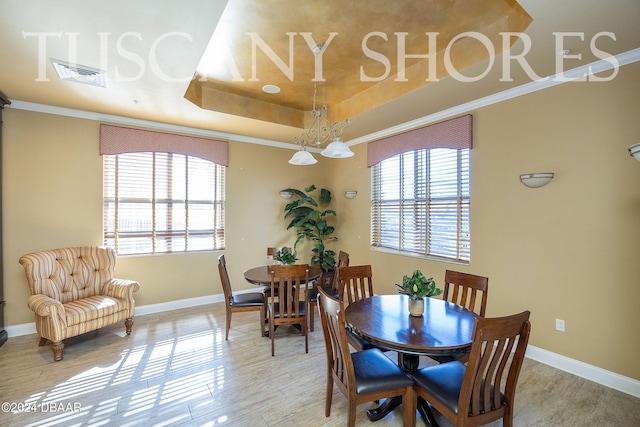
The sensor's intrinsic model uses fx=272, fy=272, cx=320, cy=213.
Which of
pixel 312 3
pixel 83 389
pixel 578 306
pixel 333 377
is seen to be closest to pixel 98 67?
pixel 312 3

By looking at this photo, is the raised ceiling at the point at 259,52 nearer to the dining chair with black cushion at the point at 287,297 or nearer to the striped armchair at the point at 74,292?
the striped armchair at the point at 74,292

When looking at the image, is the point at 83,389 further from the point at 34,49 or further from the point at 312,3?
the point at 312,3

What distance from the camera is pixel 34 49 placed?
2.26 m

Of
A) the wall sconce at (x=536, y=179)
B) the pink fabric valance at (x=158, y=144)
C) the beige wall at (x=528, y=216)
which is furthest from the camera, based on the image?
the pink fabric valance at (x=158, y=144)

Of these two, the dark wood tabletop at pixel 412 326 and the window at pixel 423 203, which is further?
the window at pixel 423 203

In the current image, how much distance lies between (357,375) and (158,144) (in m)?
4.26

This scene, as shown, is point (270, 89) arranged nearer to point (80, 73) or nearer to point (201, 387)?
point (80, 73)

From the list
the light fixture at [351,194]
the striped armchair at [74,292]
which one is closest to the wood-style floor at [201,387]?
the striped armchair at [74,292]

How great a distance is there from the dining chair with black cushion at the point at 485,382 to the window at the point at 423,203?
85.6 inches

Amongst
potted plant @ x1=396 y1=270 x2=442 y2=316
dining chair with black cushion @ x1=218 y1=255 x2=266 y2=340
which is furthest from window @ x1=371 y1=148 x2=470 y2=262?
dining chair with black cushion @ x1=218 y1=255 x2=266 y2=340

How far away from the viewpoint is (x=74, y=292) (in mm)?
3367

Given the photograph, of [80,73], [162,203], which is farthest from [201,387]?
[80,73]

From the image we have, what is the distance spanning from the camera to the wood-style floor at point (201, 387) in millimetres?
2043

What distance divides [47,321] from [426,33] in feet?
15.7
